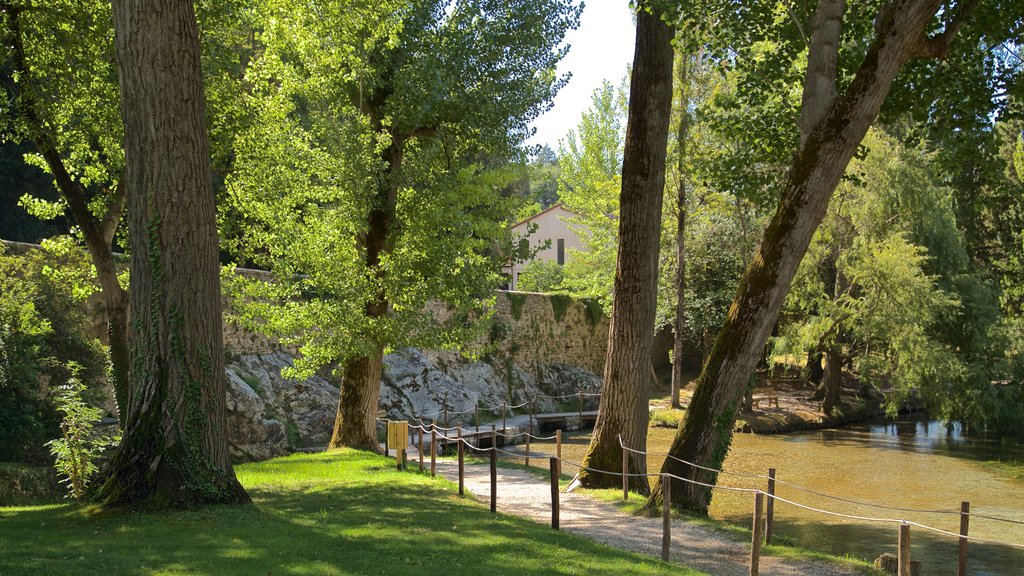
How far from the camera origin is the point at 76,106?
39.2ft

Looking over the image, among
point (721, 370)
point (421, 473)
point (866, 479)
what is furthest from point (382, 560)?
point (866, 479)

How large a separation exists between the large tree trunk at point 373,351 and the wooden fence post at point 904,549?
10.0 meters

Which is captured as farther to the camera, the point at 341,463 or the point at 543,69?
the point at 543,69

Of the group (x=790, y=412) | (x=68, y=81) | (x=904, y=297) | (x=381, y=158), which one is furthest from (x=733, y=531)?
(x=790, y=412)

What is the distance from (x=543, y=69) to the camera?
16844 millimetres

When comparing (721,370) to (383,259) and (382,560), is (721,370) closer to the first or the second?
(382,560)

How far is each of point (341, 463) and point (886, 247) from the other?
1725 cm

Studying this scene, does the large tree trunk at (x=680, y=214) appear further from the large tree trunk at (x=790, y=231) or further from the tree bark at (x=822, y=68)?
the large tree trunk at (x=790, y=231)

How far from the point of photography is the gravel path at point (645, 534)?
844cm

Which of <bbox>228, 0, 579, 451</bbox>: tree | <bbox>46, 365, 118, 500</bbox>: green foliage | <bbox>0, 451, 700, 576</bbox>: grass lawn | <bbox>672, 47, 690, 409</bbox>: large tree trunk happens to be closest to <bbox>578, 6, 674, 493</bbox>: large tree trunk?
<bbox>0, 451, 700, 576</bbox>: grass lawn

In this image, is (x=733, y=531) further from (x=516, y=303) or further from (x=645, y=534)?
(x=516, y=303)

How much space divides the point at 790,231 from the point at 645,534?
3.78 m

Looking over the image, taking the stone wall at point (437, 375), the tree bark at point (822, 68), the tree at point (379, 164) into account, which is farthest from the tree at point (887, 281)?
the tree bark at point (822, 68)

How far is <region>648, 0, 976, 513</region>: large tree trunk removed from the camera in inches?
377
